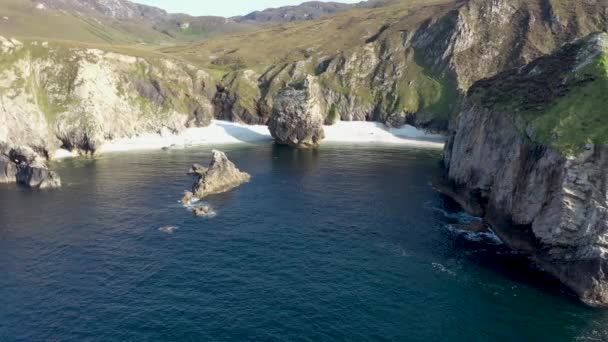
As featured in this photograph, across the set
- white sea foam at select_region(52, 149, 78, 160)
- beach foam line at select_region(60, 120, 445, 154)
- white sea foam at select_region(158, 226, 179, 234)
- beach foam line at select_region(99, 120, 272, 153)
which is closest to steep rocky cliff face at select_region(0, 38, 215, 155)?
white sea foam at select_region(52, 149, 78, 160)

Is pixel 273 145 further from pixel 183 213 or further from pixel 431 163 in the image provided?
pixel 183 213

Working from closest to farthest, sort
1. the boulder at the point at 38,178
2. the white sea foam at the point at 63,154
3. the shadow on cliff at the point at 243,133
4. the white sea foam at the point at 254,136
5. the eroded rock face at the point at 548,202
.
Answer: the eroded rock face at the point at 548,202
the boulder at the point at 38,178
the white sea foam at the point at 63,154
the white sea foam at the point at 254,136
the shadow on cliff at the point at 243,133

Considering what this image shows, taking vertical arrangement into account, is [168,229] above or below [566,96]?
below

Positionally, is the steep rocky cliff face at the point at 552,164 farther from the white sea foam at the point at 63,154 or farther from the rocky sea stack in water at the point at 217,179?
the white sea foam at the point at 63,154

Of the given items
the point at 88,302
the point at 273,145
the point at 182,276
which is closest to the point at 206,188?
the point at 182,276

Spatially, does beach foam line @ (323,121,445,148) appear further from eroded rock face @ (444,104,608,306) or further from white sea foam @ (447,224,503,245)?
white sea foam @ (447,224,503,245)

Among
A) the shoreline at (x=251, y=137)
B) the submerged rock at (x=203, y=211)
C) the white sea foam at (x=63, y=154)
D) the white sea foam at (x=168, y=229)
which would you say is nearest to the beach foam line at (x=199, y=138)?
the shoreline at (x=251, y=137)

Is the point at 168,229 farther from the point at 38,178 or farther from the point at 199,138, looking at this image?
the point at 199,138

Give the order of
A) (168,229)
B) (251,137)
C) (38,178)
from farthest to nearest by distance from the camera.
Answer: (251,137)
(38,178)
(168,229)

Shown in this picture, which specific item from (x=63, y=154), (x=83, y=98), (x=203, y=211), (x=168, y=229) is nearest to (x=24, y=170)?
(x=63, y=154)
